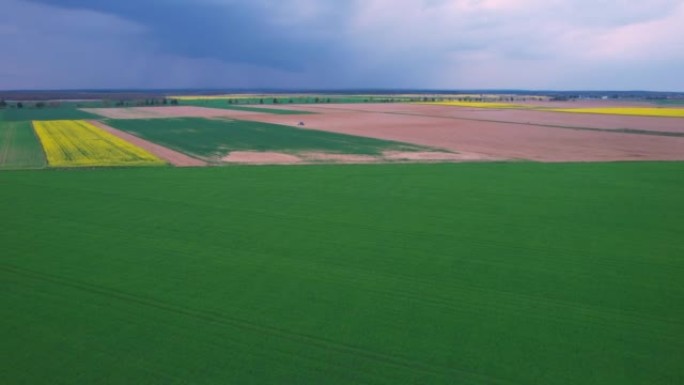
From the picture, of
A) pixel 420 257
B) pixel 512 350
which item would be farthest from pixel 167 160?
pixel 512 350

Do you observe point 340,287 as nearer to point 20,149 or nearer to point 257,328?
point 257,328

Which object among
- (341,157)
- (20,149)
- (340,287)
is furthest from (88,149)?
(340,287)

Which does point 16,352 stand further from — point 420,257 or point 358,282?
point 420,257

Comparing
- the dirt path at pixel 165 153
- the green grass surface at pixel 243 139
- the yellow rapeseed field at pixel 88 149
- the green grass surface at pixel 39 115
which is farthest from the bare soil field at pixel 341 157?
the green grass surface at pixel 39 115

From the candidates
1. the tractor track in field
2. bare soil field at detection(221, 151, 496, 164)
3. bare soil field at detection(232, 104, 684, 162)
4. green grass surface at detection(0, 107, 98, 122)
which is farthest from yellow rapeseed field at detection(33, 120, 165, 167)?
bare soil field at detection(232, 104, 684, 162)

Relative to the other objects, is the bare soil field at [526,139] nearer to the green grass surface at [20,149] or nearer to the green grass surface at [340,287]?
the green grass surface at [340,287]
